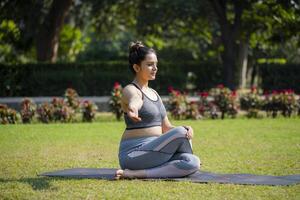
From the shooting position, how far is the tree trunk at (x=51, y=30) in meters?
24.9

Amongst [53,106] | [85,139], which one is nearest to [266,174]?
[85,139]

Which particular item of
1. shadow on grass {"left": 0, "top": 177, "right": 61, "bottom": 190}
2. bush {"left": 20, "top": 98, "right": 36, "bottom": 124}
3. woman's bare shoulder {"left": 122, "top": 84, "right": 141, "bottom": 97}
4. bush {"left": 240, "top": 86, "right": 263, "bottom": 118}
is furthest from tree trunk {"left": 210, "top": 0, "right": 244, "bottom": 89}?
shadow on grass {"left": 0, "top": 177, "right": 61, "bottom": 190}

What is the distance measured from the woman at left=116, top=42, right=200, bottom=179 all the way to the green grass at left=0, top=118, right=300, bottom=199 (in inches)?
12.1

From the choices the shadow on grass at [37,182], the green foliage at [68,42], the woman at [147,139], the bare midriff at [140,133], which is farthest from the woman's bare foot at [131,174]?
the green foliage at [68,42]

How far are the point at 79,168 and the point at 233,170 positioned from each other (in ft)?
6.64

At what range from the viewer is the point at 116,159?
30.9 feet

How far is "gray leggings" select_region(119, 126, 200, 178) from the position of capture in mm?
7289

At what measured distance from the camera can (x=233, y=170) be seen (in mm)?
8328

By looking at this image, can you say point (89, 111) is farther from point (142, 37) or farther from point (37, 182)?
point (142, 37)

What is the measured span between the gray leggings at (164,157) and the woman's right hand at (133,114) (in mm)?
472

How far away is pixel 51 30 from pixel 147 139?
60.8 ft

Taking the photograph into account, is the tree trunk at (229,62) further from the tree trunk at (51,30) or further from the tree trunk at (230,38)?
the tree trunk at (51,30)

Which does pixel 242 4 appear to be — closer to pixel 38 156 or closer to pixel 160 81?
pixel 160 81

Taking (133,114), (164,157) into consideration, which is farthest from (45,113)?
(133,114)
